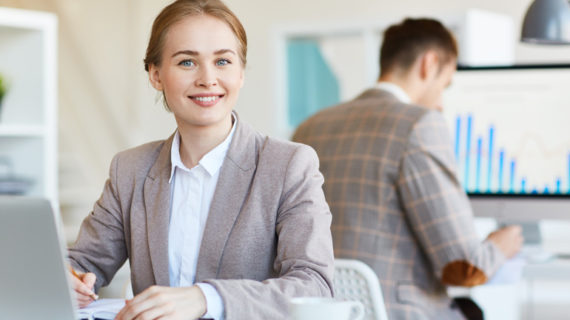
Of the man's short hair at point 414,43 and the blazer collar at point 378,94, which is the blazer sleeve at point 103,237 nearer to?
the blazer collar at point 378,94

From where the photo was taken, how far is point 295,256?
1.33 metres

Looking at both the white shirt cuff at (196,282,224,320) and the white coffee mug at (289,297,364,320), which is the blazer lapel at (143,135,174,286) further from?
the white coffee mug at (289,297,364,320)

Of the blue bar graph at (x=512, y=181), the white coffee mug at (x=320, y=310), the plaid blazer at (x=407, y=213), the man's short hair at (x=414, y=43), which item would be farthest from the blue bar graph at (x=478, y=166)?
the white coffee mug at (x=320, y=310)

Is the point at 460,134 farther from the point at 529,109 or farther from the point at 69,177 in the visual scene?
the point at 69,177

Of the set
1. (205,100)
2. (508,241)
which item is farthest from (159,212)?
(508,241)

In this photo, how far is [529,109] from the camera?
2.77m

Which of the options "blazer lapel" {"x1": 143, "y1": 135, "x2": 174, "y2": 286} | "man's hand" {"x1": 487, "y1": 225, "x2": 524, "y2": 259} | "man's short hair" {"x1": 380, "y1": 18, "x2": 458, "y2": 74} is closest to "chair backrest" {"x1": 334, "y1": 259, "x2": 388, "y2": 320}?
"blazer lapel" {"x1": 143, "y1": 135, "x2": 174, "y2": 286}

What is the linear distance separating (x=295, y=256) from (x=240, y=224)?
0.12 meters

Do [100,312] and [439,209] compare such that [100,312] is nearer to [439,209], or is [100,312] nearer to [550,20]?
[439,209]

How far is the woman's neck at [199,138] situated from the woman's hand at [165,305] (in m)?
0.37

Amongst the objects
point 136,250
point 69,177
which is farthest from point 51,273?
point 69,177

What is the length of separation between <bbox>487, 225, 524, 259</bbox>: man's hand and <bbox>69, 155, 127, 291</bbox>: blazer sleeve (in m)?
1.16

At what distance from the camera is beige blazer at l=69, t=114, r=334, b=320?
4.37 ft

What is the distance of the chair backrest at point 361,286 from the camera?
5.65ft
